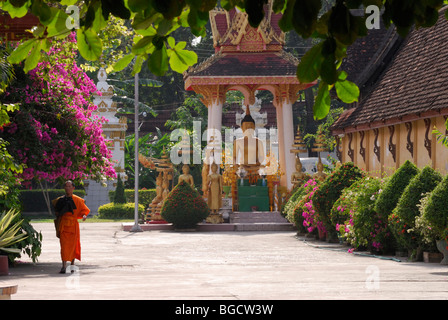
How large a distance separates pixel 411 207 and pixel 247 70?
19184mm

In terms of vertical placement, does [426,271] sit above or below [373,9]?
below

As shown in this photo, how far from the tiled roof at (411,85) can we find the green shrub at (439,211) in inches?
112

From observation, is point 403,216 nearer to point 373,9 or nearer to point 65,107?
point 65,107

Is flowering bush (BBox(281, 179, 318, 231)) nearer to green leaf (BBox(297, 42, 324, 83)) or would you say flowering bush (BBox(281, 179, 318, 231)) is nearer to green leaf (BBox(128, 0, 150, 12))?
green leaf (BBox(297, 42, 324, 83))

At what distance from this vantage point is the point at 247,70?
35.7 meters

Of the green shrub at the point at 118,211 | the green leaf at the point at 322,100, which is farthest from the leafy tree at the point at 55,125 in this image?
the green shrub at the point at 118,211

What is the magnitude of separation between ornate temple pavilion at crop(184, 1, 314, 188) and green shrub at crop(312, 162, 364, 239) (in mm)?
12478

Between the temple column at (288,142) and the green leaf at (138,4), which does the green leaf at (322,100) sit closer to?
the green leaf at (138,4)

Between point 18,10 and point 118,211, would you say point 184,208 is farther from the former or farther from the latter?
point 18,10
